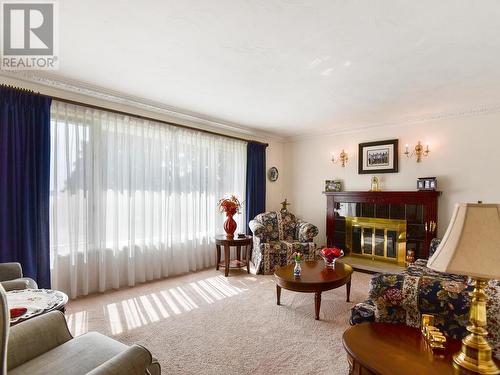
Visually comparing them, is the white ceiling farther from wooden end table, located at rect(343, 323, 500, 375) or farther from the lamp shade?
wooden end table, located at rect(343, 323, 500, 375)

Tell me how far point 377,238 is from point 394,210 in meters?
0.60

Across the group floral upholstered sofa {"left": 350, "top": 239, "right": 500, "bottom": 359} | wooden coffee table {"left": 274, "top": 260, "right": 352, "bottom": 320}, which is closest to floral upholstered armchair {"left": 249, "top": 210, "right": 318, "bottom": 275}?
wooden coffee table {"left": 274, "top": 260, "right": 352, "bottom": 320}

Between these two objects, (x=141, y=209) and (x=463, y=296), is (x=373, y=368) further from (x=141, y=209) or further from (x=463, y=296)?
(x=141, y=209)

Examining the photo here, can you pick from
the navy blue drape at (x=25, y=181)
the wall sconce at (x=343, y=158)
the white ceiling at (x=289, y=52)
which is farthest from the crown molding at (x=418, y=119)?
the navy blue drape at (x=25, y=181)

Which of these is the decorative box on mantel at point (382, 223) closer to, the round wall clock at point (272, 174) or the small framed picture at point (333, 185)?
the small framed picture at point (333, 185)

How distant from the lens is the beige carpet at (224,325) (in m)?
2.14

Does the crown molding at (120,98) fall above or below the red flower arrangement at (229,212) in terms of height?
above

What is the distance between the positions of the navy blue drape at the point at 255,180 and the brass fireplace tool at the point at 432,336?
4.08 meters

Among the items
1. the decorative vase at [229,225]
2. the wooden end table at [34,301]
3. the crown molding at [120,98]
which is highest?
the crown molding at [120,98]

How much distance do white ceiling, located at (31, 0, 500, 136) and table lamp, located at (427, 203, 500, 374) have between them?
5.06 feet

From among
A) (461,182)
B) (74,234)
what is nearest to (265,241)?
(74,234)

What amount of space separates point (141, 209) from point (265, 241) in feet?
6.74

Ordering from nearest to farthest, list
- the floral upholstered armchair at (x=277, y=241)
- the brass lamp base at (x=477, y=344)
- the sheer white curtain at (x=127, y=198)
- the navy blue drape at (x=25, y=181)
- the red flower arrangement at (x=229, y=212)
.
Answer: the brass lamp base at (x=477, y=344) < the navy blue drape at (x=25, y=181) < the sheer white curtain at (x=127, y=198) < the floral upholstered armchair at (x=277, y=241) < the red flower arrangement at (x=229, y=212)

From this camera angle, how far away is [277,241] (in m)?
4.82
